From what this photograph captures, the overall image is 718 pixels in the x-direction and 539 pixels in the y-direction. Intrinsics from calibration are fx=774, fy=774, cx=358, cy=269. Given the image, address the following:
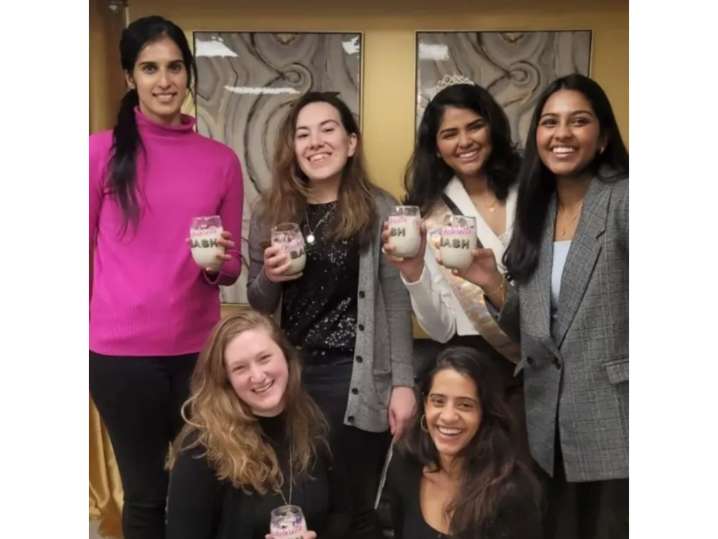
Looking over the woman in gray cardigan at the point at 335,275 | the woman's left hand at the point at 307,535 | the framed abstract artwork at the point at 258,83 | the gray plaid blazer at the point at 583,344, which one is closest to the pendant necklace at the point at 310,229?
the woman in gray cardigan at the point at 335,275

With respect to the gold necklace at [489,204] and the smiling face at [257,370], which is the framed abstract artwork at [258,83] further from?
the gold necklace at [489,204]

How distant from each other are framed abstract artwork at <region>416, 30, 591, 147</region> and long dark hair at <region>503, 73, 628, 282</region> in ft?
0.07

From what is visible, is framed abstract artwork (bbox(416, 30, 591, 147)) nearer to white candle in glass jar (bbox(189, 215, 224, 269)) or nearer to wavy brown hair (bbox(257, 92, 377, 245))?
wavy brown hair (bbox(257, 92, 377, 245))

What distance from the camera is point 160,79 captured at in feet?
5.49

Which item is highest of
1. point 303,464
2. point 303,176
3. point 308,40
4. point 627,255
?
point 308,40

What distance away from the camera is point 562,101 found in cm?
163

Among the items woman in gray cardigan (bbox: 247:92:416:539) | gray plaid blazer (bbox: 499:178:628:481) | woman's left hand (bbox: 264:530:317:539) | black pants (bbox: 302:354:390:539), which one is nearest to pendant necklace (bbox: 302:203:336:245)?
woman in gray cardigan (bbox: 247:92:416:539)

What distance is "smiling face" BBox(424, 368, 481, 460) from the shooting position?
5.59ft

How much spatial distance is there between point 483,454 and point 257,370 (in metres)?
0.53

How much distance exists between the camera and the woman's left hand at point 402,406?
172 centimetres

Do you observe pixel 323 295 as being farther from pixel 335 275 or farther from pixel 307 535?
pixel 307 535
